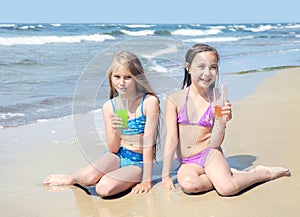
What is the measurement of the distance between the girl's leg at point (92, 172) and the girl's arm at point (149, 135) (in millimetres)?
230

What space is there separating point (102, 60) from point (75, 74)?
6.17 metres

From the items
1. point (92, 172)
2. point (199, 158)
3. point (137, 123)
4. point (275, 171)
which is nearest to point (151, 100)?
point (137, 123)

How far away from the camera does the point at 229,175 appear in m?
3.05

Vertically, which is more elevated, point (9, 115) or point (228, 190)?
point (228, 190)

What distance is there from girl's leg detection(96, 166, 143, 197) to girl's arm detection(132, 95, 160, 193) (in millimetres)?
47

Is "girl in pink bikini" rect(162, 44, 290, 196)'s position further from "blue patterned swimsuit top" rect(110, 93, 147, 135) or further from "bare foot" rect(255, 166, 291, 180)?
"blue patterned swimsuit top" rect(110, 93, 147, 135)

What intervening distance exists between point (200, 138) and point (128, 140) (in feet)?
1.65

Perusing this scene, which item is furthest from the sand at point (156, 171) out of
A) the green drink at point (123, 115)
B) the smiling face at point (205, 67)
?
the smiling face at point (205, 67)

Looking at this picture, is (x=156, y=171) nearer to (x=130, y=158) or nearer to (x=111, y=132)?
(x=130, y=158)

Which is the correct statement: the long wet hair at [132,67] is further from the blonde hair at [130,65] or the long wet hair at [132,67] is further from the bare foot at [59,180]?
the bare foot at [59,180]

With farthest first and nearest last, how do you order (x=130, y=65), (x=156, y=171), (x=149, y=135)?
A: (x=156, y=171), (x=149, y=135), (x=130, y=65)

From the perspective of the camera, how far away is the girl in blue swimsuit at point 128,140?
3.08 meters

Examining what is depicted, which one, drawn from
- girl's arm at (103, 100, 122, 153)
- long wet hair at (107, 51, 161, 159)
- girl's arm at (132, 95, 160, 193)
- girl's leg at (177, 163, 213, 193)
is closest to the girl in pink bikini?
girl's leg at (177, 163, 213, 193)

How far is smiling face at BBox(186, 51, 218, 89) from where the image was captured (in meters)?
3.12
